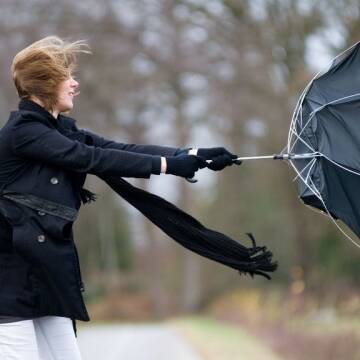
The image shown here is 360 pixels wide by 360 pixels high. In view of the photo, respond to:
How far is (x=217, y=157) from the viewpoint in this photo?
489cm

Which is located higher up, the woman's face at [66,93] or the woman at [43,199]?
the woman's face at [66,93]

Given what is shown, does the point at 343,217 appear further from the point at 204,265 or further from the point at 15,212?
the point at 204,265

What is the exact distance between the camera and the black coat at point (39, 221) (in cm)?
440

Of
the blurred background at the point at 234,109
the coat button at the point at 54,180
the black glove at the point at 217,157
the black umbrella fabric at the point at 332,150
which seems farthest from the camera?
the blurred background at the point at 234,109

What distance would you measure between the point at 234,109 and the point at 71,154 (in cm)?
2081

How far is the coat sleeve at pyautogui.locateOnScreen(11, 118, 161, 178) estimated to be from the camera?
4.46 m

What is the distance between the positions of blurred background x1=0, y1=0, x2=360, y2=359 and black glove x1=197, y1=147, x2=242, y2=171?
566 centimetres

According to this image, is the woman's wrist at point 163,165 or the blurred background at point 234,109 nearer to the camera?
the woman's wrist at point 163,165

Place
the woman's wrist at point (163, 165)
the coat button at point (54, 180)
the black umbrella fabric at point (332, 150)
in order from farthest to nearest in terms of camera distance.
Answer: the black umbrella fabric at point (332, 150) → the woman's wrist at point (163, 165) → the coat button at point (54, 180)

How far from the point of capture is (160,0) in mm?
23141

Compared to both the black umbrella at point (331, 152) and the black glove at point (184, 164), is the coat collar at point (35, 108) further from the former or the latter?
the black umbrella at point (331, 152)

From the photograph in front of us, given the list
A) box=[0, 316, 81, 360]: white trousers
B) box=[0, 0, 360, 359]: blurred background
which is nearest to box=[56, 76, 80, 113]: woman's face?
box=[0, 316, 81, 360]: white trousers

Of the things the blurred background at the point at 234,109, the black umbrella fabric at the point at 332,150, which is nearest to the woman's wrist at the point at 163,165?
the black umbrella fabric at the point at 332,150

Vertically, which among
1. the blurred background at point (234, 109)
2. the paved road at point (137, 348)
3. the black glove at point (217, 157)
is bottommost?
the black glove at point (217, 157)
